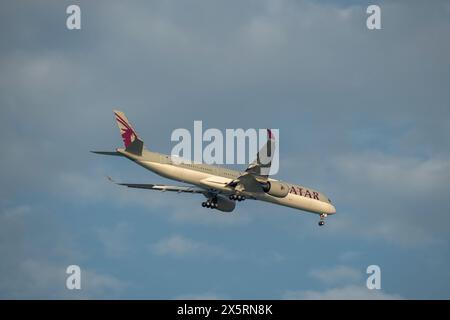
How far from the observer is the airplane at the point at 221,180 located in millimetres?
84875

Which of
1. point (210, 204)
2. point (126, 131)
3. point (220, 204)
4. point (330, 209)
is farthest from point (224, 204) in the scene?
point (126, 131)

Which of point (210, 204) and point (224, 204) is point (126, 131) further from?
point (224, 204)

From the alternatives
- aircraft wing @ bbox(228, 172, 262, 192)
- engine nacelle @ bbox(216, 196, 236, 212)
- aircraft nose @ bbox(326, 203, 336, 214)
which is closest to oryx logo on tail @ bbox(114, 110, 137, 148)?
aircraft wing @ bbox(228, 172, 262, 192)

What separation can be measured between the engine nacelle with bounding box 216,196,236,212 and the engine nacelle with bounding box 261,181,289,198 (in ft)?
23.6

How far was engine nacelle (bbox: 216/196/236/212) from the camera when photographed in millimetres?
95188

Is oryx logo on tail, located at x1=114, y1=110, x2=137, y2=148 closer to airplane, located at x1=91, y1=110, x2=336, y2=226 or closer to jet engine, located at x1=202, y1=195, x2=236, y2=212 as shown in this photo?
airplane, located at x1=91, y1=110, x2=336, y2=226
